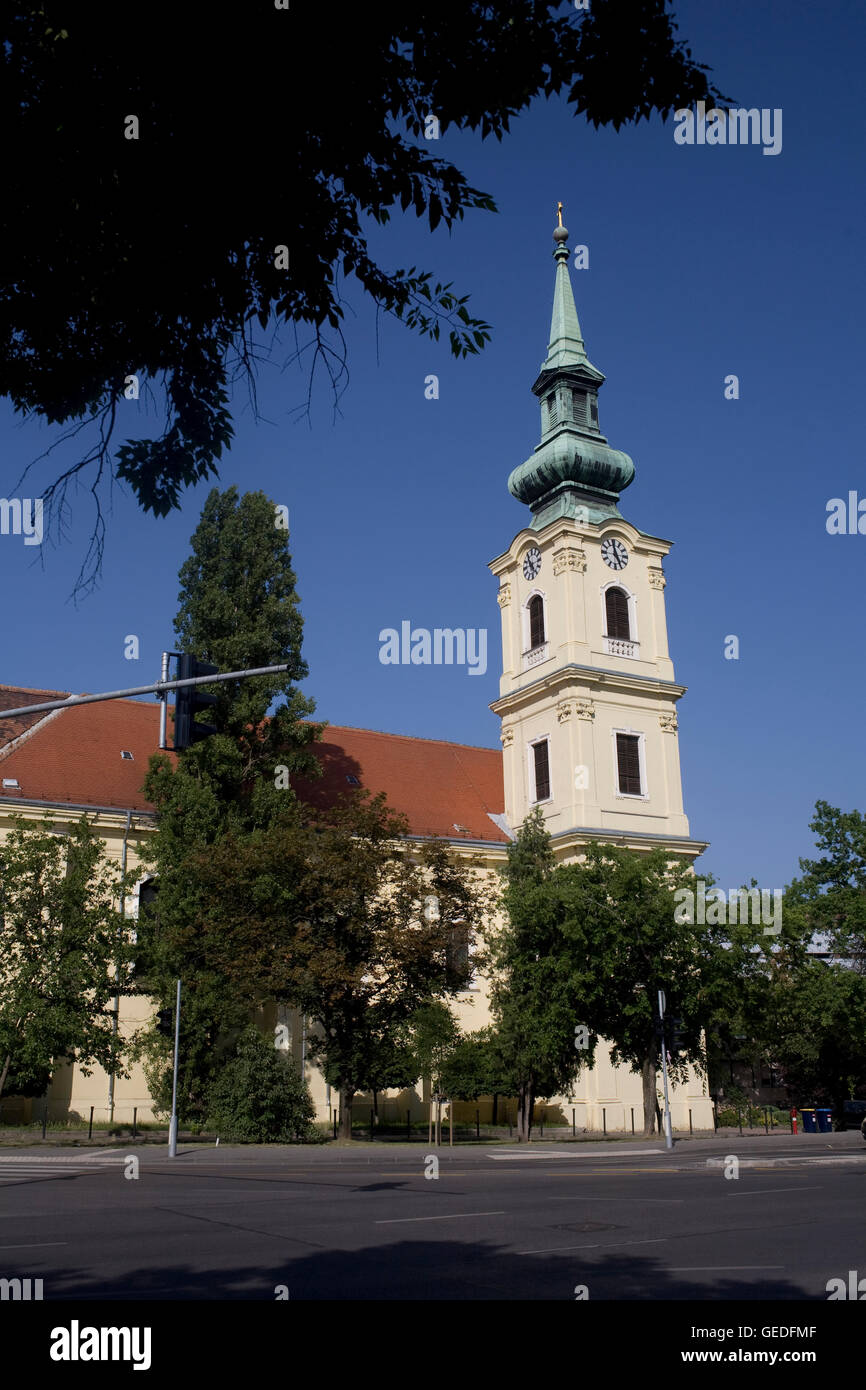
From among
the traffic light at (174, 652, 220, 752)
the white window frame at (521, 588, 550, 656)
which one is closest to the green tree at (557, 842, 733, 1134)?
the white window frame at (521, 588, 550, 656)

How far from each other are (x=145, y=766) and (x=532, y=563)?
62.0 feet

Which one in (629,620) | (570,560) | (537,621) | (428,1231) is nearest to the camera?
(428,1231)

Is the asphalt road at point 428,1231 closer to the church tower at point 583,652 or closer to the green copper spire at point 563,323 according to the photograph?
the church tower at point 583,652

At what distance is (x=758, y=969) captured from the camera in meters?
35.2

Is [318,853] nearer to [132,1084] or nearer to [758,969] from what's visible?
[132,1084]

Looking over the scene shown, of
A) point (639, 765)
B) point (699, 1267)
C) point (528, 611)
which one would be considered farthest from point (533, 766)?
point (699, 1267)

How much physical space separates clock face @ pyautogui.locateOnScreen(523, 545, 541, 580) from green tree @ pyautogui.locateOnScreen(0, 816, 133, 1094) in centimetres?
2469

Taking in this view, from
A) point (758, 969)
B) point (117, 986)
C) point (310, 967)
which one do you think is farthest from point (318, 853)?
point (758, 969)

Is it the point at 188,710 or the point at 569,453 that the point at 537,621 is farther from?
the point at 188,710

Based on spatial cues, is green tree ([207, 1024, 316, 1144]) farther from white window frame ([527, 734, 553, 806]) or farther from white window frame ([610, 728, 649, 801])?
white window frame ([610, 728, 649, 801])

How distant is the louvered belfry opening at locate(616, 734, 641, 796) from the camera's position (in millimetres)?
45850

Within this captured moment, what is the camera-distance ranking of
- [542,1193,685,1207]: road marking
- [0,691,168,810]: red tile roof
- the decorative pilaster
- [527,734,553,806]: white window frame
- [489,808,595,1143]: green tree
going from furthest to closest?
the decorative pilaster, [527,734,553,806]: white window frame, [0,691,168,810]: red tile roof, [489,808,595,1143]: green tree, [542,1193,685,1207]: road marking

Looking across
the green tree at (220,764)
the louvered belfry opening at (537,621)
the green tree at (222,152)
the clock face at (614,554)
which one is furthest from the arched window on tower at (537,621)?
the green tree at (222,152)

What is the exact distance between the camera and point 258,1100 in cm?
2920
